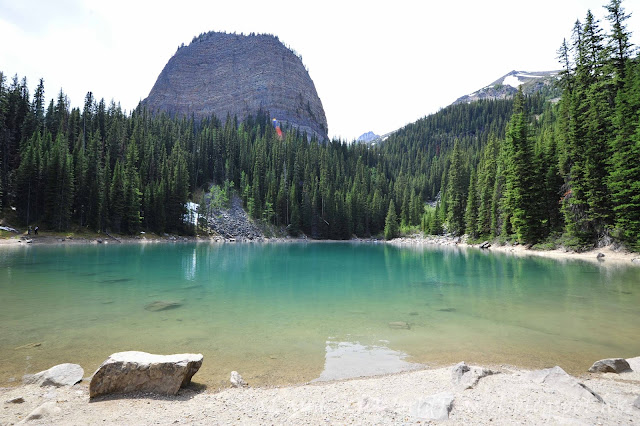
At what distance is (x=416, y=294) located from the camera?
17.8 metres

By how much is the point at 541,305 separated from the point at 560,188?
3623cm

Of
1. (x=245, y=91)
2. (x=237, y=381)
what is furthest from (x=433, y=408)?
(x=245, y=91)

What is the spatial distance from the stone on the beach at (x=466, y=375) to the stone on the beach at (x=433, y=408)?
104cm

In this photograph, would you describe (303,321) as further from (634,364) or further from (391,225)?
(391,225)

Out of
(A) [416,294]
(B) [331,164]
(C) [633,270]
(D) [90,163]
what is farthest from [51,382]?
(B) [331,164]

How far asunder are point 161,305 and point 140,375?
879 cm

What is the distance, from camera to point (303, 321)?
1238cm

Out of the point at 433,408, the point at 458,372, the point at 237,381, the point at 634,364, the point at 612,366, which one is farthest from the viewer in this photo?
the point at 634,364

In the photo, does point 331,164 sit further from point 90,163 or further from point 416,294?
point 416,294

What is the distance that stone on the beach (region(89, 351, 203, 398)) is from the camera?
6.31 m

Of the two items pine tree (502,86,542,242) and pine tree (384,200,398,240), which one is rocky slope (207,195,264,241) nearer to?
pine tree (384,200,398,240)

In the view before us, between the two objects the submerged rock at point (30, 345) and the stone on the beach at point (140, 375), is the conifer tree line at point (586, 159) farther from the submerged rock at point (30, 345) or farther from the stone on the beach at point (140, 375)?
the submerged rock at point (30, 345)

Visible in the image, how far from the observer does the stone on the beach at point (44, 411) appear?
517 centimetres

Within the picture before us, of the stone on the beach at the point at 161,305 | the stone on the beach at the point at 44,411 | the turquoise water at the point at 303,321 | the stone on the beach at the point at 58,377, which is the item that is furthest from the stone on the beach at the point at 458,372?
the stone on the beach at the point at 161,305
